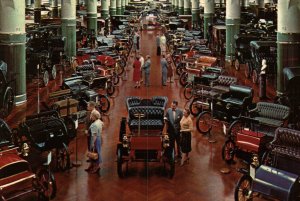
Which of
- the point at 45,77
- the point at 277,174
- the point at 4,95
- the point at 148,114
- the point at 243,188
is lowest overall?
the point at 243,188

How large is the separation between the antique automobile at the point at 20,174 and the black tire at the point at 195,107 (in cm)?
699

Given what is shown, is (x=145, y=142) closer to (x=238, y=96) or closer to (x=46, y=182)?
(x=46, y=182)

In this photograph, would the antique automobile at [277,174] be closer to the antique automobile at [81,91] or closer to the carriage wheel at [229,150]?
the carriage wheel at [229,150]

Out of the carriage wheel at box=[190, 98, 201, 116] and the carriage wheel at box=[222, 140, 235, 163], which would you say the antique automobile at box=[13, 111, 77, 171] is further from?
the carriage wheel at box=[190, 98, 201, 116]

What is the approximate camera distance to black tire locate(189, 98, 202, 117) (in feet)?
49.9

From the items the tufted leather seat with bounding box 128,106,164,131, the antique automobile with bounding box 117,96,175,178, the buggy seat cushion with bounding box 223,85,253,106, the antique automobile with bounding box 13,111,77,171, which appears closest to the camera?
the antique automobile with bounding box 13,111,77,171

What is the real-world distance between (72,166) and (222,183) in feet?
11.9

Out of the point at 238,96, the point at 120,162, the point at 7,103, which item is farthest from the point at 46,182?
the point at 238,96

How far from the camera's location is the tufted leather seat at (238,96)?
1266cm

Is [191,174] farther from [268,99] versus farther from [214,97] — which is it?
[268,99]

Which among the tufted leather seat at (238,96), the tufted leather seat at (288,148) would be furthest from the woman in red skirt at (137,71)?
→ the tufted leather seat at (288,148)

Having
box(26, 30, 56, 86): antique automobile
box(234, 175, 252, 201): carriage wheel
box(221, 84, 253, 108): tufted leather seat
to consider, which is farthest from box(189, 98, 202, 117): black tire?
box(26, 30, 56, 86): antique automobile

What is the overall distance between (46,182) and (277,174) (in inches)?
175

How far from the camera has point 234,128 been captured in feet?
37.4
